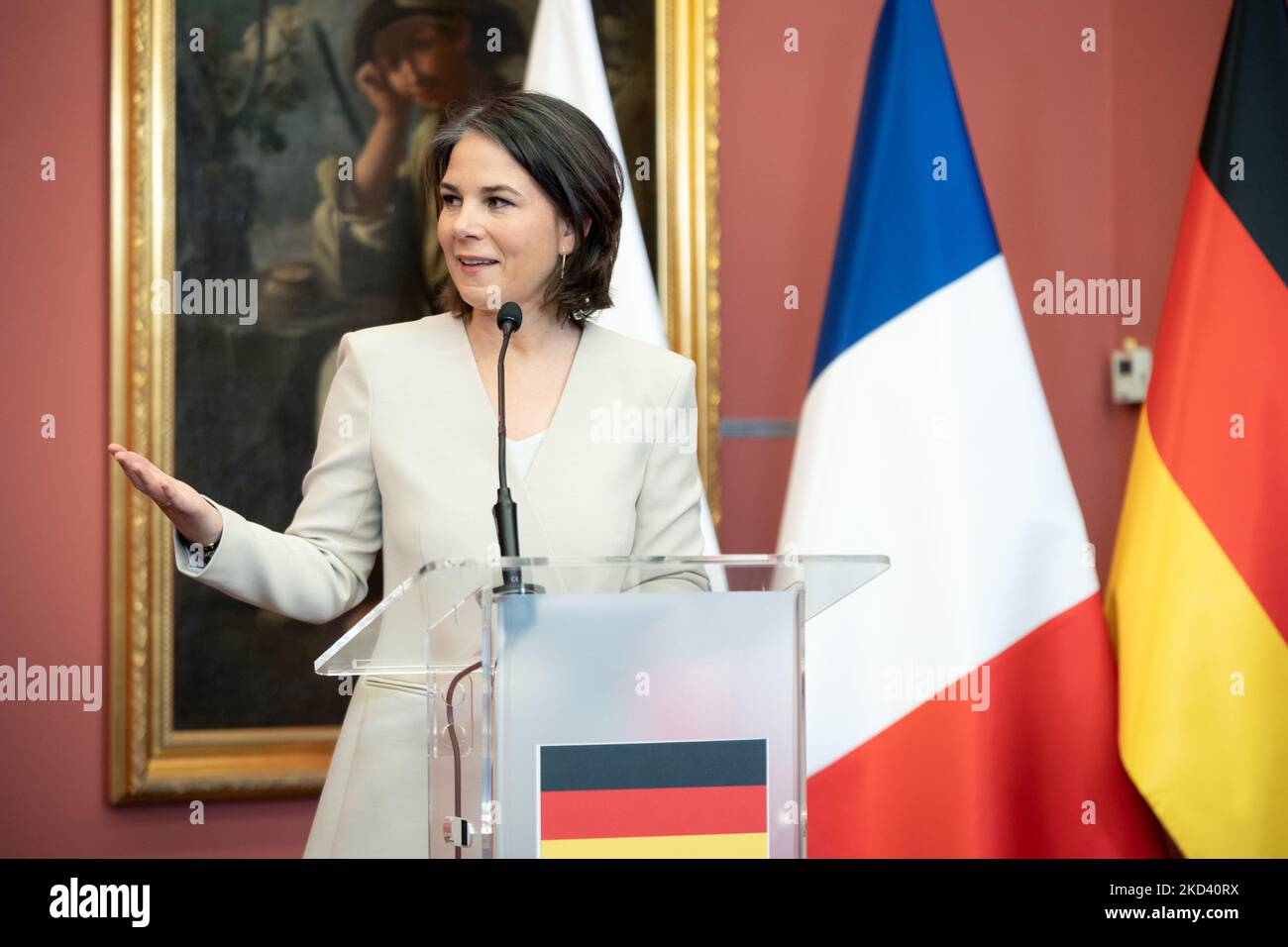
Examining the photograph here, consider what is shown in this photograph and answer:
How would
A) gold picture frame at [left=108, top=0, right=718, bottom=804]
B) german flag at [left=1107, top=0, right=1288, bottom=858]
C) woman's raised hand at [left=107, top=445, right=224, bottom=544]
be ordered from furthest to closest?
gold picture frame at [left=108, top=0, right=718, bottom=804], german flag at [left=1107, top=0, right=1288, bottom=858], woman's raised hand at [left=107, top=445, right=224, bottom=544]

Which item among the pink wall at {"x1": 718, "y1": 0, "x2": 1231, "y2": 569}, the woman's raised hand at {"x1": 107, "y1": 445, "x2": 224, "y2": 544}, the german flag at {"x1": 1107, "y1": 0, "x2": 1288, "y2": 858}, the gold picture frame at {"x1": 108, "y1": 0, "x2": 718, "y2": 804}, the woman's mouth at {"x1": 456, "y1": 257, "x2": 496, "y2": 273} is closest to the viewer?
the woman's raised hand at {"x1": 107, "y1": 445, "x2": 224, "y2": 544}

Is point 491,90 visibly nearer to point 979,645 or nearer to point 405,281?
point 405,281

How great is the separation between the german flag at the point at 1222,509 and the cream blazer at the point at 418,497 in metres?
1.05

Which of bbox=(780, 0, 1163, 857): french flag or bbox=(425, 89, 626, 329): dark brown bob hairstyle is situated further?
bbox=(780, 0, 1163, 857): french flag

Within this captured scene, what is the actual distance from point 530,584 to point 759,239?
6.60 ft

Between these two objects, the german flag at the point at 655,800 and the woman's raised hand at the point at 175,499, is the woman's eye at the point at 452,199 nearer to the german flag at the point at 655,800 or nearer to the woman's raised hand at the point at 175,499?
the woman's raised hand at the point at 175,499

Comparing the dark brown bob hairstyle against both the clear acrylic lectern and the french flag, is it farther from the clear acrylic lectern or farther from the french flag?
the clear acrylic lectern

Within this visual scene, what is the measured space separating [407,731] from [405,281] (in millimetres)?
1418

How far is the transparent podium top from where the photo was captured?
125cm

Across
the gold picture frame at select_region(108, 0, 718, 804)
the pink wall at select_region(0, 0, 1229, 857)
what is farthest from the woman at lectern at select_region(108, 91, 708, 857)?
the pink wall at select_region(0, 0, 1229, 857)

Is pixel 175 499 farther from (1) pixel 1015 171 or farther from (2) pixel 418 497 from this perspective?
(1) pixel 1015 171

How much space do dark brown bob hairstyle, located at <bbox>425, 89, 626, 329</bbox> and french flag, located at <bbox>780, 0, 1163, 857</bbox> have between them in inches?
29.8

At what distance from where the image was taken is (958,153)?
2.79 m

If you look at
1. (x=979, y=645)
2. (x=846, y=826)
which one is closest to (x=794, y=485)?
(x=979, y=645)
